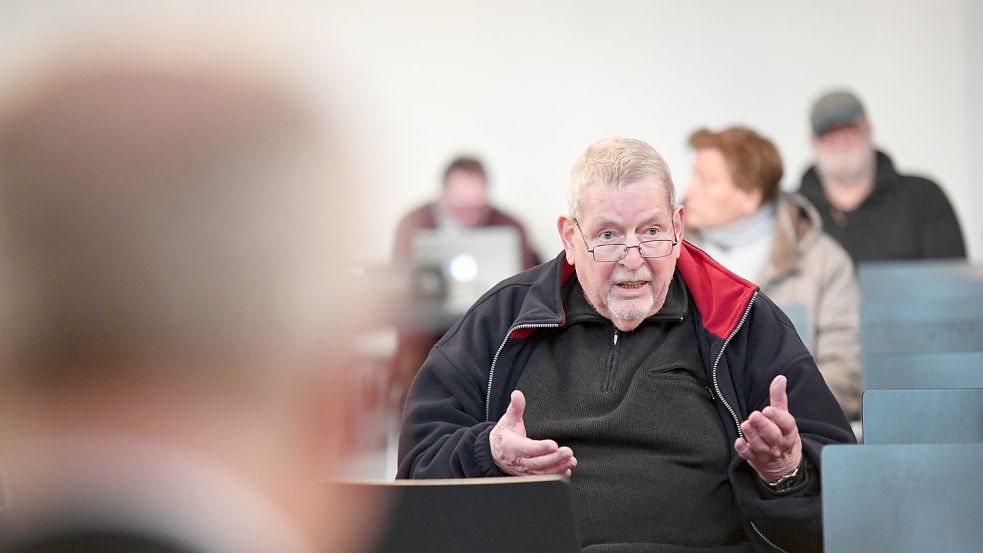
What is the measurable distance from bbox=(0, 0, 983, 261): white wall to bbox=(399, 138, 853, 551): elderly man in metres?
5.16

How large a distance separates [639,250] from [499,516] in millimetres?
884

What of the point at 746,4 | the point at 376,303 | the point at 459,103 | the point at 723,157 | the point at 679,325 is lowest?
the point at 679,325

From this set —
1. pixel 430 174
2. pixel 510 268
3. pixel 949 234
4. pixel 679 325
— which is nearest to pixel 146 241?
pixel 679 325

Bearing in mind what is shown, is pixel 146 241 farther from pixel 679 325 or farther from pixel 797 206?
pixel 797 206

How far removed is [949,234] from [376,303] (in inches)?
227

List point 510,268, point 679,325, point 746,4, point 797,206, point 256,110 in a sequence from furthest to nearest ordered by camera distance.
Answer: point 746,4
point 510,268
point 797,206
point 679,325
point 256,110

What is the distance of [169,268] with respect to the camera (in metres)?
0.52

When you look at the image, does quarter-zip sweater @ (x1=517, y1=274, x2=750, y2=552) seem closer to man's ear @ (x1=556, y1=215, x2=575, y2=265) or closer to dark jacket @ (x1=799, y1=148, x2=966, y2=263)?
man's ear @ (x1=556, y1=215, x2=575, y2=265)

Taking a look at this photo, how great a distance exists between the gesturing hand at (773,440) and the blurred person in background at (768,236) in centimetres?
218

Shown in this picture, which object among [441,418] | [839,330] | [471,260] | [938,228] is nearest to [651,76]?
[938,228]

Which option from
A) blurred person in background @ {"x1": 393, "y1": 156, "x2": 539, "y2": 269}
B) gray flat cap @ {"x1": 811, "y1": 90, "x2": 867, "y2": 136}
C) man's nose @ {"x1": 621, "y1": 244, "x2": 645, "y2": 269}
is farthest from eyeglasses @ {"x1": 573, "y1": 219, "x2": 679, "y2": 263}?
blurred person in background @ {"x1": 393, "y1": 156, "x2": 539, "y2": 269}

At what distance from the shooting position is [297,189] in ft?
1.70

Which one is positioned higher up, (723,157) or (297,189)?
(723,157)

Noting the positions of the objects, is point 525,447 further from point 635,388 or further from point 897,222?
point 897,222
